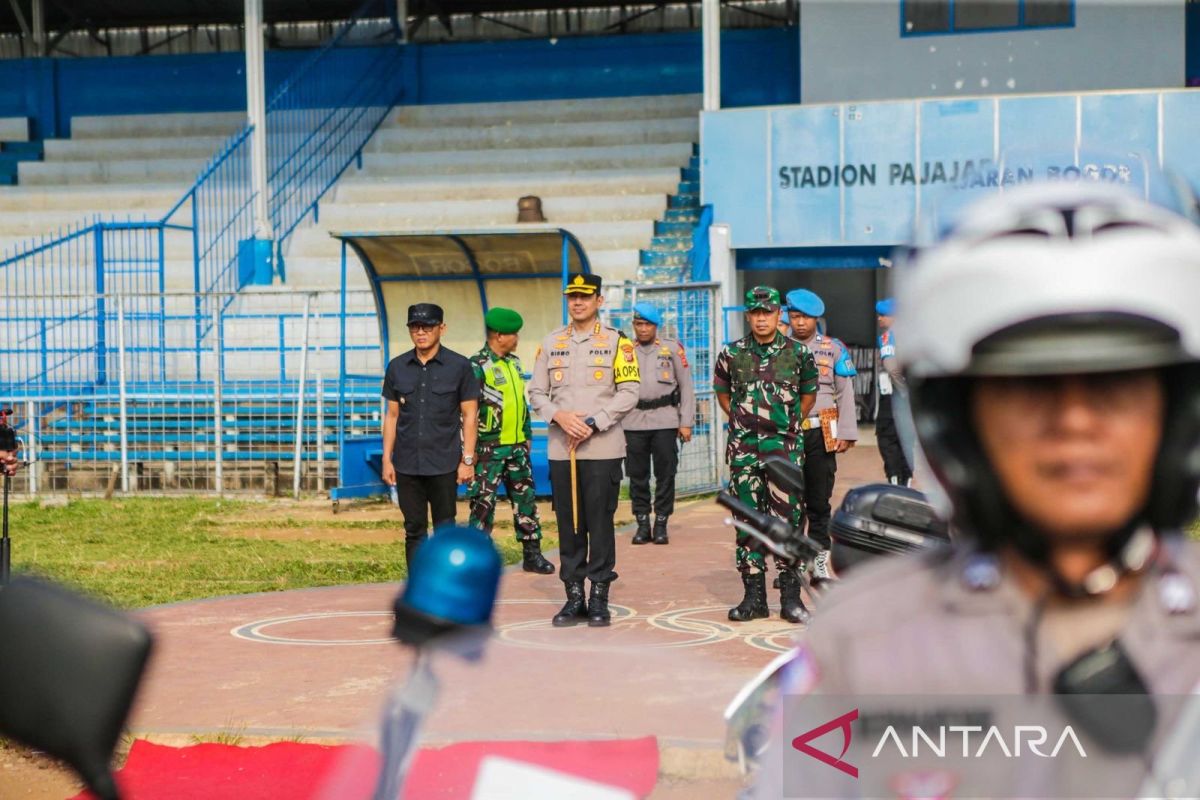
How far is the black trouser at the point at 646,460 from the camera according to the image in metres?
12.1

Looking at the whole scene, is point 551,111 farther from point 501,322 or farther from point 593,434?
point 593,434

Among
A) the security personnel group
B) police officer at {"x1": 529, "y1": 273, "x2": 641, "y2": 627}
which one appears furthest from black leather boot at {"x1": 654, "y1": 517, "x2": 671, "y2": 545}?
police officer at {"x1": 529, "y1": 273, "x2": 641, "y2": 627}

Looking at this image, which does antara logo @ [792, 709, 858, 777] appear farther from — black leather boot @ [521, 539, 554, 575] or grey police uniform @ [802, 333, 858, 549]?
black leather boot @ [521, 539, 554, 575]

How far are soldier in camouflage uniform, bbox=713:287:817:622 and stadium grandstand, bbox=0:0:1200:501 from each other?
4.15m

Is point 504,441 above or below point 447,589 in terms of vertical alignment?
below

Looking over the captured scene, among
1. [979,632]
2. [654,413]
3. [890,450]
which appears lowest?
[890,450]

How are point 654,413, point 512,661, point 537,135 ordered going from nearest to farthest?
1. point 512,661
2. point 654,413
3. point 537,135

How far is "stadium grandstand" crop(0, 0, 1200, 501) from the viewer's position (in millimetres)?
15852

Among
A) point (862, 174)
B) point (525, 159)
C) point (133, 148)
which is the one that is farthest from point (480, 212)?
point (133, 148)

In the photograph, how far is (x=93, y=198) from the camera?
23484 millimetres

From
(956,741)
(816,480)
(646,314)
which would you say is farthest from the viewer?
(646,314)

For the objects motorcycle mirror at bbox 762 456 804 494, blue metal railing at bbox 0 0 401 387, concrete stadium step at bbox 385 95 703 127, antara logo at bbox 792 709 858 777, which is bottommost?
antara logo at bbox 792 709 858 777

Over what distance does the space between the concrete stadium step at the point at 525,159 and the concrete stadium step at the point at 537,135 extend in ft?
1.16

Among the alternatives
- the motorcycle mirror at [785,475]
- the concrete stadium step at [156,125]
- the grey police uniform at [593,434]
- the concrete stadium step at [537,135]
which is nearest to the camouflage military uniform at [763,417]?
the grey police uniform at [593,434]
